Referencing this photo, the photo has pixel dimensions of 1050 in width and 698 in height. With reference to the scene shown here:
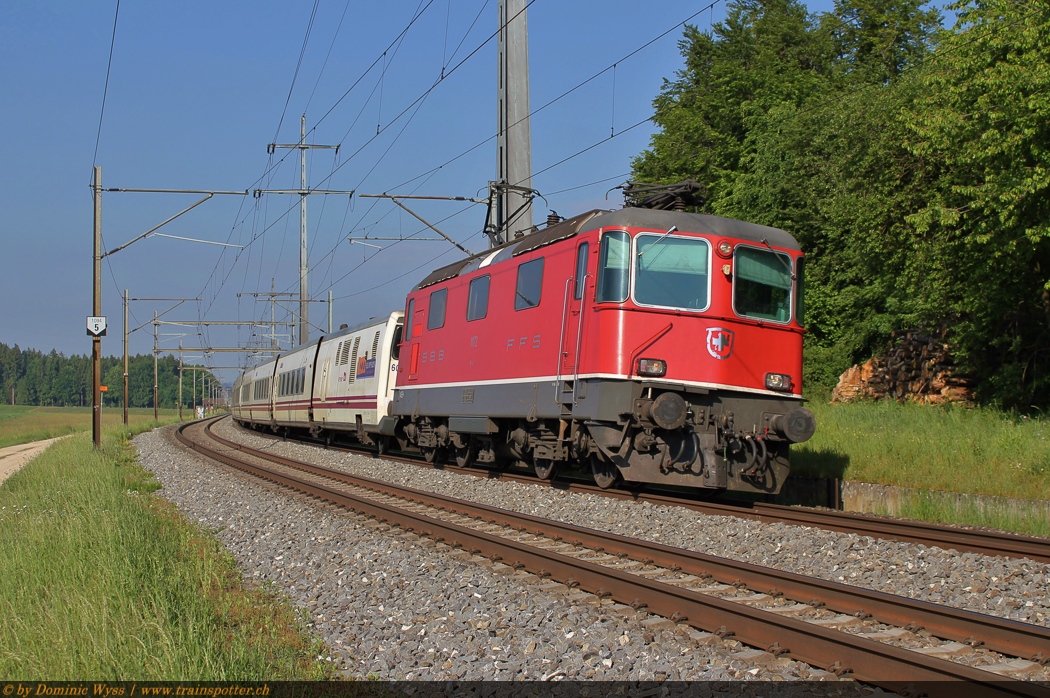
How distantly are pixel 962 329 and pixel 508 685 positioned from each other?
58.8 feet

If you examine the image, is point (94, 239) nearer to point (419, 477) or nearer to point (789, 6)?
point (419, 477)

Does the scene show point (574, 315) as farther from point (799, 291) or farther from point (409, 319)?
→ point (409, 319)

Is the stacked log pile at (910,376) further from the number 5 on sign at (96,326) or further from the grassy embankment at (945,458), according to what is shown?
the number 5 on sign at (96,326)

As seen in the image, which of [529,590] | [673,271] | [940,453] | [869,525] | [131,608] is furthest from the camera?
[940,453]

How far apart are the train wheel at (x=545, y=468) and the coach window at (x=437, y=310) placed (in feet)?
11.8

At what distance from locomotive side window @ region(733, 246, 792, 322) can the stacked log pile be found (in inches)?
485

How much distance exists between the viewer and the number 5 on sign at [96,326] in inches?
853

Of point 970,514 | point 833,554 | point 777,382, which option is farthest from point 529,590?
point 970,514

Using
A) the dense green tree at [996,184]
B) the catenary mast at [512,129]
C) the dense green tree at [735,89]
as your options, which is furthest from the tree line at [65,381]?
the dense green tree at [996,184]

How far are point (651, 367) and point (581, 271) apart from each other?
5.20ft

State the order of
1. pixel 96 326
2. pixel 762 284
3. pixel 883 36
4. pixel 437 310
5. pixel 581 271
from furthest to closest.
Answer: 1. pixel 883 36
2. pixel 96 326
3. pixel 437 310
4. pixel 762 284
5. pixel 581 271

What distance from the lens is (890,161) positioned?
62.2 ft

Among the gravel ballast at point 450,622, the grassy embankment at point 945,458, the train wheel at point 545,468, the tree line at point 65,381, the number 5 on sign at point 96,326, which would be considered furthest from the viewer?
the tree line at point 65,381

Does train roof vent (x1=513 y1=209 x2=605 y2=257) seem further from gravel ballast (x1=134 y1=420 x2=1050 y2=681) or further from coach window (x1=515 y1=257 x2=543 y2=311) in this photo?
gravel ballast (x1=134 y1=420 x2=1050 y2=681)
